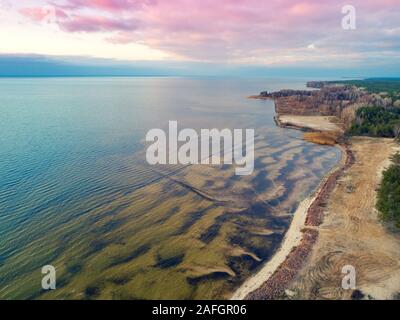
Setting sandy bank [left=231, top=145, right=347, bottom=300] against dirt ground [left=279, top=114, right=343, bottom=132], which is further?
dirt ground [left=279, top=114, right=343, bottom=132]

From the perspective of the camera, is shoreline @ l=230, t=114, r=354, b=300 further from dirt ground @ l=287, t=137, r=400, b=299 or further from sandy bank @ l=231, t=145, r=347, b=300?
dirt ground @ l=287, t=137, r=400, b=299

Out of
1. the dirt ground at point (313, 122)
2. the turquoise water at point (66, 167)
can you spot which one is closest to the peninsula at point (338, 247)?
the turquoise water at point (66, 167)

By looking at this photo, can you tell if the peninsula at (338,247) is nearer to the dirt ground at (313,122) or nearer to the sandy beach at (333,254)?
the sandy beach at (333,254)

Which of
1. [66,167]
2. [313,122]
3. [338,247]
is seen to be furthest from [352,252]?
[313,122]

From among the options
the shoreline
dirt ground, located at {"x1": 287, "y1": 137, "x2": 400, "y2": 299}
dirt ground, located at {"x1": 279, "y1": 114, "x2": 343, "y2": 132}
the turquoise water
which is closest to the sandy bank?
the shoreline
